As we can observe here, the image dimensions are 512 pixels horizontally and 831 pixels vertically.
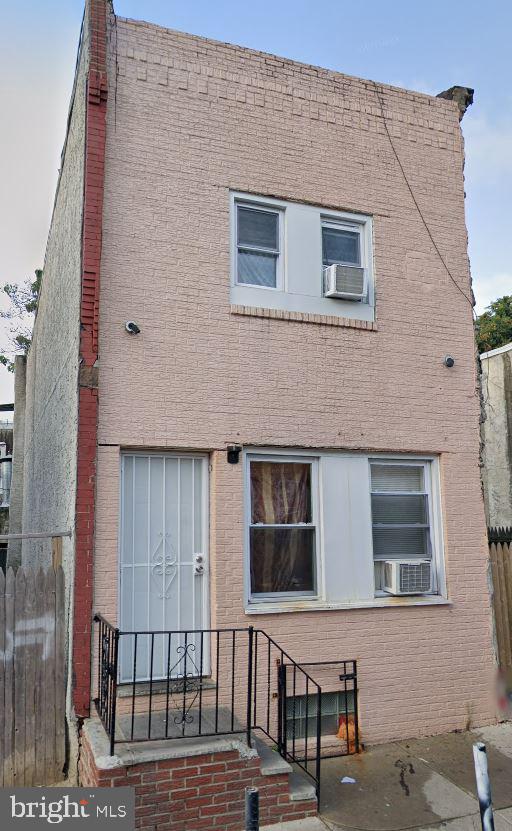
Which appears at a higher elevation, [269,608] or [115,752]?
[269,608]

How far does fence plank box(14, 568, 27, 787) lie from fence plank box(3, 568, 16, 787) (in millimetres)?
27

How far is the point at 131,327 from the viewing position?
6.40 meters

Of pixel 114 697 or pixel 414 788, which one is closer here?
pixel 114 697

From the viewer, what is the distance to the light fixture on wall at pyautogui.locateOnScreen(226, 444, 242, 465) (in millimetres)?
6566

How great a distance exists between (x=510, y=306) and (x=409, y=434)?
1579 centimetres

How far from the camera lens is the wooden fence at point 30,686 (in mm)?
5715

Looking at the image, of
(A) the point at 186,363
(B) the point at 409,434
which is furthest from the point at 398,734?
(A) the point at 186,363

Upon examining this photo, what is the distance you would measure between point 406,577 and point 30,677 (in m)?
3.72

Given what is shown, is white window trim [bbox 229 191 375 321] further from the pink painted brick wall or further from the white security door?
the white security door

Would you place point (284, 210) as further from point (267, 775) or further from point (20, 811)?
point (20, 811)

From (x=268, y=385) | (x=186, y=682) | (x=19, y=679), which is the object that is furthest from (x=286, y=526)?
(x=19, y=679)

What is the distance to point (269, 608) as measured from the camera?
647cm

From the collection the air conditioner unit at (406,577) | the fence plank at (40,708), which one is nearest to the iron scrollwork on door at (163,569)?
the fence plank at (40,708)

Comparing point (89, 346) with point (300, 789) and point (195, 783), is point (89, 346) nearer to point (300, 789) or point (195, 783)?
point (195, 783)
